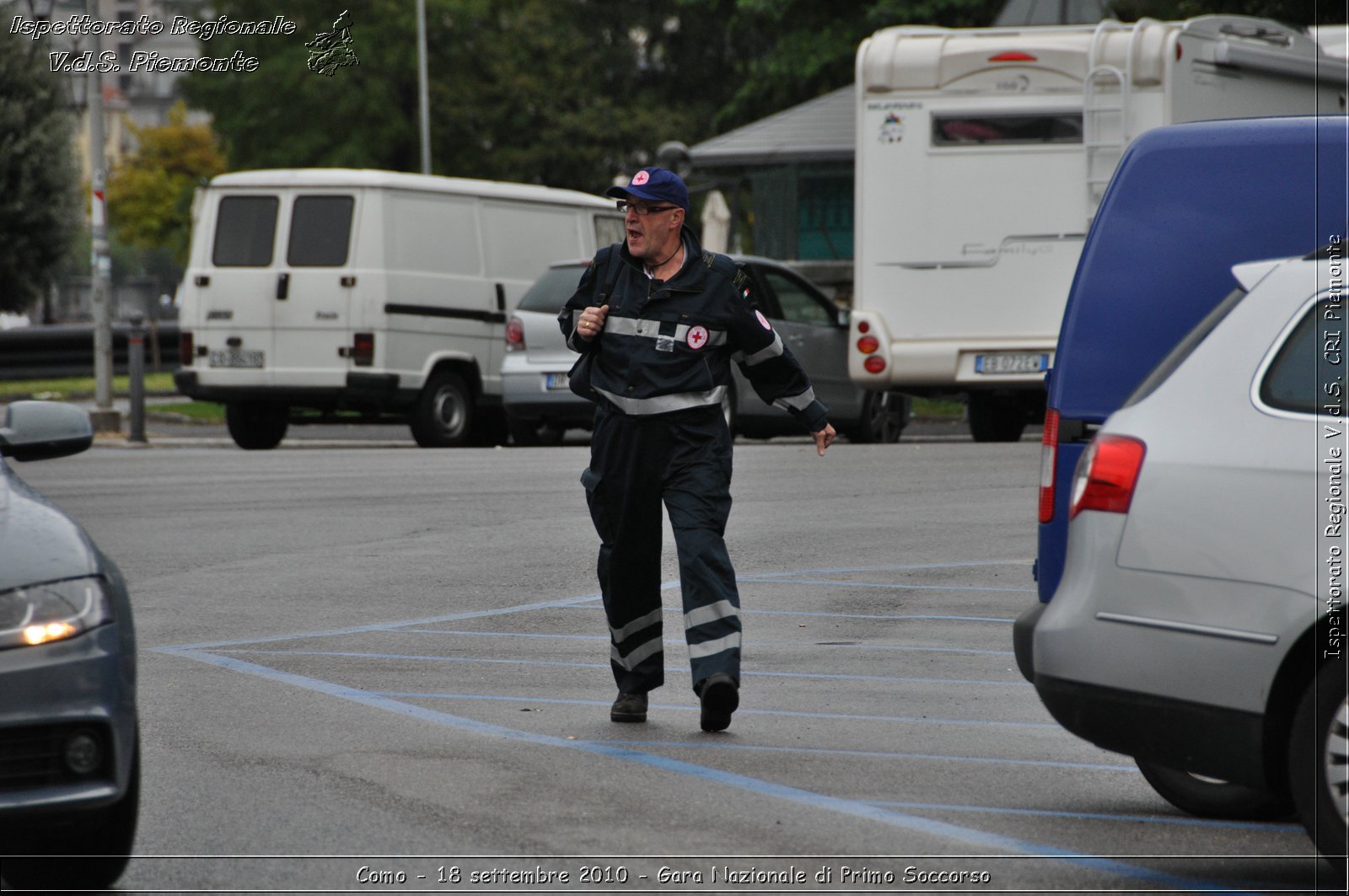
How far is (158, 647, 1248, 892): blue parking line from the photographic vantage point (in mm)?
4812

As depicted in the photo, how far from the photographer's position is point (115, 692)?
4.46 metres

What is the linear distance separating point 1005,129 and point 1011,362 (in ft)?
6.18

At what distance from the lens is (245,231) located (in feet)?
61.5

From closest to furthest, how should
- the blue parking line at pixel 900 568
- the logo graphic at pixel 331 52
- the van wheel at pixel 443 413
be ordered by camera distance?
1. the blue parking line at pixel 900 568
2. the van wheel at pixel 443 413
3. the logo graphic at pixel 331 52

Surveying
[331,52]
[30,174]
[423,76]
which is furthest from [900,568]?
[423,76]

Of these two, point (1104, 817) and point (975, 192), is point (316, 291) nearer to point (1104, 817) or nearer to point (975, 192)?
point (975, 192)

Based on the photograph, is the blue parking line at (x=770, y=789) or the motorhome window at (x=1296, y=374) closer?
the motorhome window at (x=1296, y=374)

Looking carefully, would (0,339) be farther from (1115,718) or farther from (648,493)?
(1115,718)

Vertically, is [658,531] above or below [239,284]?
below

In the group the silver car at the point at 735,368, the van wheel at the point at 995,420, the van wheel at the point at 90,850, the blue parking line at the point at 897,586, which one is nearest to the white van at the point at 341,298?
the silver car at the point at 735,368

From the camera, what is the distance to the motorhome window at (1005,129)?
53.9ft

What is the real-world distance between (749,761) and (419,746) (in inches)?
39.5

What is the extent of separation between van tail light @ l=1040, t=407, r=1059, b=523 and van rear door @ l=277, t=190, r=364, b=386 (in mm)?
13126

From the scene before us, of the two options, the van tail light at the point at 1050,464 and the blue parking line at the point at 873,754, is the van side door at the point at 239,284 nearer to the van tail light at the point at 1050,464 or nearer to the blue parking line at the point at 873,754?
the blue parking line at the point at 873,754
